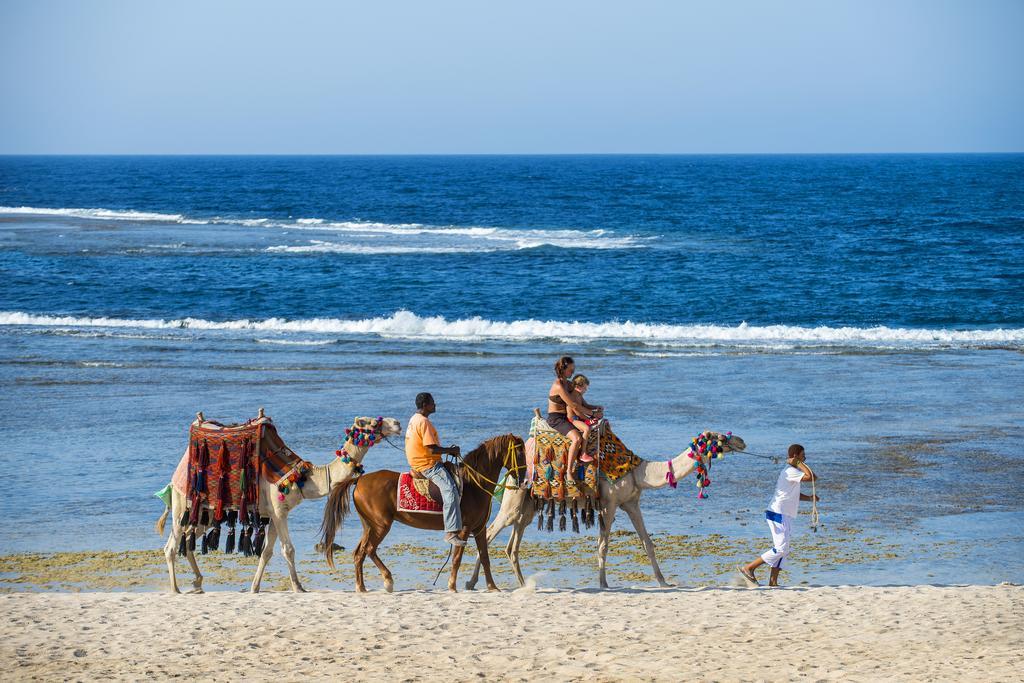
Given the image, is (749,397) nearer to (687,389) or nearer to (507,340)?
(687,389)

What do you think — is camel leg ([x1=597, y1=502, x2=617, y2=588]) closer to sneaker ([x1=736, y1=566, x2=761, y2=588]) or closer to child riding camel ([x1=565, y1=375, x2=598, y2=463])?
child riding camel ([x1=565, y1=375, x2=598, y2=463])

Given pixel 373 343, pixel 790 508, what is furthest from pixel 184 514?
pixel 373 343

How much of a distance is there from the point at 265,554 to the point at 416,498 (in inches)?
61.7

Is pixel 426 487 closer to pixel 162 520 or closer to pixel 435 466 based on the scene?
pixel 435 466

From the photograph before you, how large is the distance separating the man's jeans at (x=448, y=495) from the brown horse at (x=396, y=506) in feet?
0.44

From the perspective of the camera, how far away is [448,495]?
439 inches

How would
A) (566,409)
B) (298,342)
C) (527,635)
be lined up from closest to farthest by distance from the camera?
(527,635) → (566,409) → (298,342)

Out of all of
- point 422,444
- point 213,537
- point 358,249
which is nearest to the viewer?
point 213,537

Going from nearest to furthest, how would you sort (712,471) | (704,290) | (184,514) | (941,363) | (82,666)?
(82,666)
(184,514)
(712,471)
(941,363)
(704,290)

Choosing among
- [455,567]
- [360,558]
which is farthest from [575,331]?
[360,558]

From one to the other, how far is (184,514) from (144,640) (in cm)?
167

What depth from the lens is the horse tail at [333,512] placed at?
1134cm

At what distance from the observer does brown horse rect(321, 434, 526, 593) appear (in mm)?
11242

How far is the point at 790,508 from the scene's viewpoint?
1162 cm
